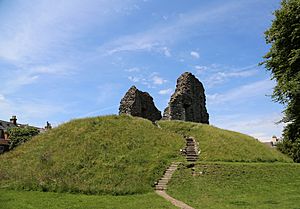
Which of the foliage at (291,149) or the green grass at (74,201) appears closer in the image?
the green grass at (74,201)

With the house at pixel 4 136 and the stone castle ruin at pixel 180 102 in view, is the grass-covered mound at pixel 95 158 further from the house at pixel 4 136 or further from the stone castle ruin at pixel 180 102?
the house at pixel 4 136

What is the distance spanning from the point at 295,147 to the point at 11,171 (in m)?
42.8

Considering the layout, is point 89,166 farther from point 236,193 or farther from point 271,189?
point 271,189

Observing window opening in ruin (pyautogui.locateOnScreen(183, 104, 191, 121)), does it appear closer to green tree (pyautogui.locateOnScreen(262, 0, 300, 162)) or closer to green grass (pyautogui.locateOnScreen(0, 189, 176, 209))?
green tree (pyautogui.locateOnScreen(262, 0, 300, 162))

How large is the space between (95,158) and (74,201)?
988 cm

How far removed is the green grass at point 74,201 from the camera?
17.5 metres

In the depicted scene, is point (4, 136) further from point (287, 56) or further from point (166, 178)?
point (287, 56)

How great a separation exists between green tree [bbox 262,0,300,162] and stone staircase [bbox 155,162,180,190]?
31.5ft

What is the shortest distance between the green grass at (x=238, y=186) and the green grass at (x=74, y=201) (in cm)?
229

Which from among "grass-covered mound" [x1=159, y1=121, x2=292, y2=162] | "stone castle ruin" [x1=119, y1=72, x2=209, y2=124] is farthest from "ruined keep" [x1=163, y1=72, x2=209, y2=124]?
"grass-covered mound" [x1=159, y1=121, x2=292, y2=162]

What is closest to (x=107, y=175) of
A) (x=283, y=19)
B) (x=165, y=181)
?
(x=165, y=181)

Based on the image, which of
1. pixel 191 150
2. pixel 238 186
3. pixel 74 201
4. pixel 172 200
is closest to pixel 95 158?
pixel 191 150

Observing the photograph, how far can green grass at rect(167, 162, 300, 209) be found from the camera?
62.1 ft

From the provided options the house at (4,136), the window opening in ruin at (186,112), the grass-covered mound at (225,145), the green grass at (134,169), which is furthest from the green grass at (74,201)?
the house at (4,136)
